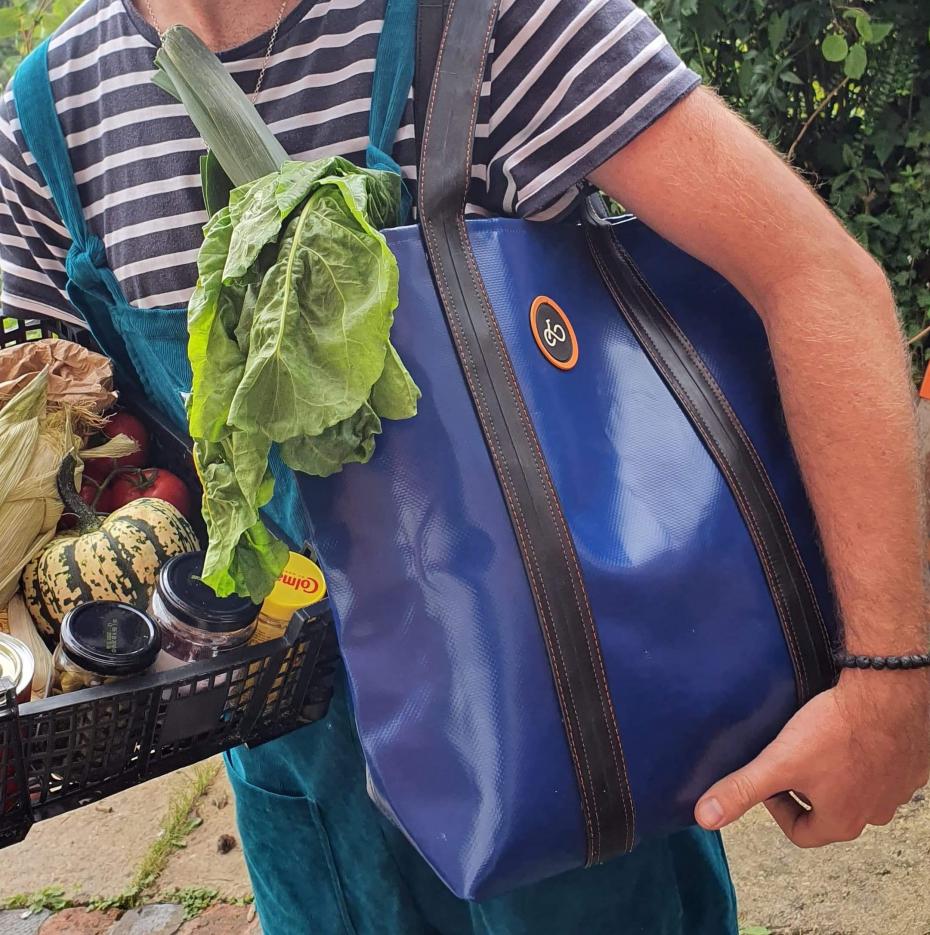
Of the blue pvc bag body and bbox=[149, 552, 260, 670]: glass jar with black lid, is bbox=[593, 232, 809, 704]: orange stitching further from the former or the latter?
bbox=[149, 552, 260, 670]: glass jar with black lid

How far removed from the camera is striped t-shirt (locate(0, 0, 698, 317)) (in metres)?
1.16

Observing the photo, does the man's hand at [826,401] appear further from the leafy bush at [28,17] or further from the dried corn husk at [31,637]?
the leafy bush at [28,17]

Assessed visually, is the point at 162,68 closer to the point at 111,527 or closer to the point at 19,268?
the point at 19,268

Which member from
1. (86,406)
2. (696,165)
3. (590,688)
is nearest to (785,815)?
(590,688)

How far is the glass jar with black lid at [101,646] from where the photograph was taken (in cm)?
119

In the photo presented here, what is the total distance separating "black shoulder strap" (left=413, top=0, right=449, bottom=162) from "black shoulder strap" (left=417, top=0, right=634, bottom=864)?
0.13 feet

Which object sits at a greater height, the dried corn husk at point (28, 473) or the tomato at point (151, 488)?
the dried corn husk at point (28, 473)

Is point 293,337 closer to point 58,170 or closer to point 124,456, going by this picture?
point 58,170

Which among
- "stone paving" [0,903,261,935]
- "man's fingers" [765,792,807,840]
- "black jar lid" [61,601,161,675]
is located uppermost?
"black jar lid" [61,601,161,675]

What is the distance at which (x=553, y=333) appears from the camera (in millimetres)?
1156

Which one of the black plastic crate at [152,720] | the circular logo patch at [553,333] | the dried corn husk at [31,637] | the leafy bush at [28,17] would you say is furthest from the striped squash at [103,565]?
the leafy bush at [28,17]

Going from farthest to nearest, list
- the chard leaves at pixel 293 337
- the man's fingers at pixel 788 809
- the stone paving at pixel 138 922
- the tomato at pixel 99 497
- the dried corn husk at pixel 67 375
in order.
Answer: the stone paving at pixel 138 922 → the tomato at pixel 99 497 → the dried corn husk at pixel 67 375 → the man's fingers at pixel 788 809 → the chard leaves at pixel 293 337

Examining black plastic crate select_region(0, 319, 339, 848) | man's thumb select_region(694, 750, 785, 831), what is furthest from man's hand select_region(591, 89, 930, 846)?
black plastic crate select_region(0, 319, 339, 848)

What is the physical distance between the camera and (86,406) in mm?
1539
